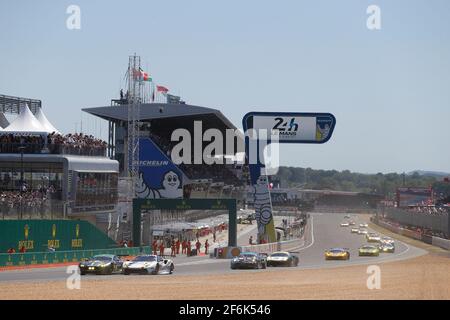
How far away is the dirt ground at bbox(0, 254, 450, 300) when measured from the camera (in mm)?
27188

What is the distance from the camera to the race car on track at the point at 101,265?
1545 inches

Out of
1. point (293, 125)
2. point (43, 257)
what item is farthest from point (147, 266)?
point (293, 125)

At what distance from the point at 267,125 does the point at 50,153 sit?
15441 mm

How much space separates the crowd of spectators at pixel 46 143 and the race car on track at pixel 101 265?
19.2m

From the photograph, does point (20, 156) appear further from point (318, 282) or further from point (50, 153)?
point (318, 282)

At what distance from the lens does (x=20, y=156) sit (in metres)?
59.3

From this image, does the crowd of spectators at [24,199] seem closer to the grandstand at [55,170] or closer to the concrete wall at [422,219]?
the grandstand at [55,170]

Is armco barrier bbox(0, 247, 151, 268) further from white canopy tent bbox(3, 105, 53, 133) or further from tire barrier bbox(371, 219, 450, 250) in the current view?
tire barrier bbox(371, 219, 450, 250)

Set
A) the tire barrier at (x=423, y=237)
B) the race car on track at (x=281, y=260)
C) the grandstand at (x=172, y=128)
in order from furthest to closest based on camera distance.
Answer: the grandstand at (x=172, y=128), the tire barrier at (x=423, y=237), the race car on track at (x=281, y=260)

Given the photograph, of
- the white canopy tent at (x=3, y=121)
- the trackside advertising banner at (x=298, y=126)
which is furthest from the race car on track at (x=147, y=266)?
the white canopy tent at (x=3, y=121)

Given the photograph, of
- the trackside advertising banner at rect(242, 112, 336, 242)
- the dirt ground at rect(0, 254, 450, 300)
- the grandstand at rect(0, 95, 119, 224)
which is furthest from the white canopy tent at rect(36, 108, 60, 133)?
the dirt ground at rect(0, 254, 450, 300)

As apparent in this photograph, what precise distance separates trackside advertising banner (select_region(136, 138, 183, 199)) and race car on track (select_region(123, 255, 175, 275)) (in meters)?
48.6
